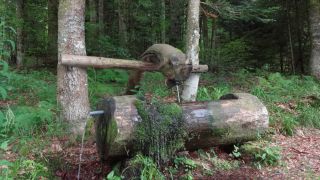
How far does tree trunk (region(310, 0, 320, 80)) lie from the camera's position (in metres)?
12.1

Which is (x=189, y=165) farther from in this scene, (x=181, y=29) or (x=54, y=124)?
(x=181, y=29)

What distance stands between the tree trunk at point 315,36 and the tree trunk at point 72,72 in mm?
8787

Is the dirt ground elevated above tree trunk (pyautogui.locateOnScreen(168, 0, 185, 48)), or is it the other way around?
tree trunk (pyautogui.locateOnScreen(168, 0, 185, 48))

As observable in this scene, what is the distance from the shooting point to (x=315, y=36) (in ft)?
→ 40.2

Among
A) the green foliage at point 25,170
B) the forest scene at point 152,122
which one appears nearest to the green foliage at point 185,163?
the forest scene at point 152,122

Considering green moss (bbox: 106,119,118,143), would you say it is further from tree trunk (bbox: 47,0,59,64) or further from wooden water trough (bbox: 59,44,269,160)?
tree trunk (bbox: 47,0,59,64)

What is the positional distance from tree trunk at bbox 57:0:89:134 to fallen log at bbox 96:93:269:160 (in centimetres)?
123

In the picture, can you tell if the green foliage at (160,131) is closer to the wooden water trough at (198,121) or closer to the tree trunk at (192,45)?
the wooden water trough at (198,121)

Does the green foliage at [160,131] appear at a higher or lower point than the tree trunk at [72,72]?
lower

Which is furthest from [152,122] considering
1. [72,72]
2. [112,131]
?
[72,72]


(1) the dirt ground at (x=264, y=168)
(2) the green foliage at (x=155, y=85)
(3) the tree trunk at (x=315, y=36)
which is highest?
(3) the tree trunk at (x=315, y=36)

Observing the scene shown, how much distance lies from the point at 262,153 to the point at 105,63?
10.8 ft

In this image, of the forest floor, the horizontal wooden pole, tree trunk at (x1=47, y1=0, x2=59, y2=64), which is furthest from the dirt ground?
tree trunk at (x1=47, y1=0, x2=59, y2=64)

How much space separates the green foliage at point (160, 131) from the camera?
198 inches
